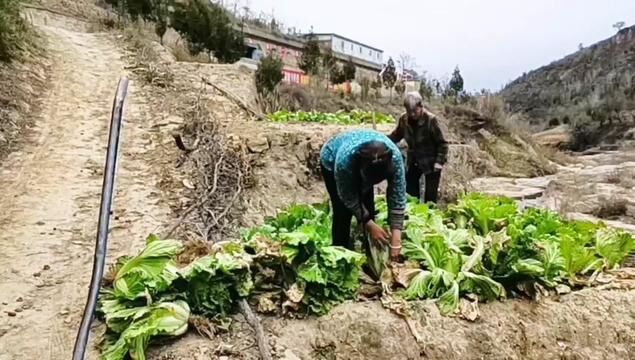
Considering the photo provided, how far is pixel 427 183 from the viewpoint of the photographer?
223 inches

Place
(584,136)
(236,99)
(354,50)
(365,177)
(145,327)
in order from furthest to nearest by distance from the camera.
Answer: (354,50) < (584,136) < (236,99) < (365,177) < (145,327)

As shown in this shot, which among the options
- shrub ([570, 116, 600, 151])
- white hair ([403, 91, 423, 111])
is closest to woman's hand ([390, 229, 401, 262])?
white hair ([403, 91, 423, 111])

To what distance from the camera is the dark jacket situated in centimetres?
531

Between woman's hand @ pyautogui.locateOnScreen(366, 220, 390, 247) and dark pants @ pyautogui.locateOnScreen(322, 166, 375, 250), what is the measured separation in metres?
0.13

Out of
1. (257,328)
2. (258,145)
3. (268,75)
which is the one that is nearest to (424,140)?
(257,328)

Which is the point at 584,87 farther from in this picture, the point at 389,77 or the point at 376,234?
the point at 376,234

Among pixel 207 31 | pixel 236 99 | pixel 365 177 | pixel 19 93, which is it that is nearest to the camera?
pixel 365 177

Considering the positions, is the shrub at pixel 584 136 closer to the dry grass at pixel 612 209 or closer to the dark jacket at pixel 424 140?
the dry grass at pixel 612 209

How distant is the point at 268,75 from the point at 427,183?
7783 mm

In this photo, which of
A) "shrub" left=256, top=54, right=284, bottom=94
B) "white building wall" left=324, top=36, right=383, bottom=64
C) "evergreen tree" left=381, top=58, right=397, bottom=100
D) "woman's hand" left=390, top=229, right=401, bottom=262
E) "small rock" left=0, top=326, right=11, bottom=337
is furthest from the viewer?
"white building wall" left=324, top=36, right=383, bottom=64

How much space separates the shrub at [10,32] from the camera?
9.07 meters

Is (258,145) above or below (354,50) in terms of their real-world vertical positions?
below

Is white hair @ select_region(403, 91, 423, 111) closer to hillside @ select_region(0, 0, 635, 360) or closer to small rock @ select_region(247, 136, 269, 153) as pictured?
hillside @ select_region(0, 0, 635, 360)

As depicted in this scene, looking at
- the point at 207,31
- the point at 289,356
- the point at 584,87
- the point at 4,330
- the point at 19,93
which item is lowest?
the point at 289,356
